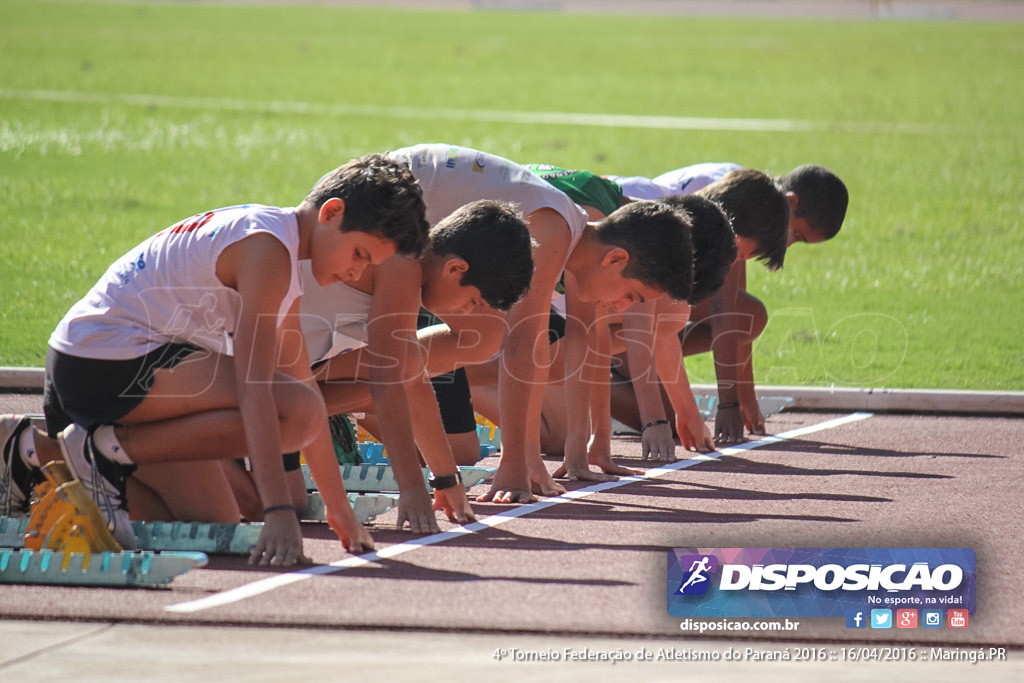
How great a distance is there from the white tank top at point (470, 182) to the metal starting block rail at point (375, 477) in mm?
1154

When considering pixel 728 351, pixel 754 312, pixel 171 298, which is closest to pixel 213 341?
pixel 171 298

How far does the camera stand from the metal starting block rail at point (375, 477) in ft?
22.2

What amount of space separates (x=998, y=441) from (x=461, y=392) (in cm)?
306

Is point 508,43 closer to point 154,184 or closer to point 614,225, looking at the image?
point 154,184

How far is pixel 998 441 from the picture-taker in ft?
27.3

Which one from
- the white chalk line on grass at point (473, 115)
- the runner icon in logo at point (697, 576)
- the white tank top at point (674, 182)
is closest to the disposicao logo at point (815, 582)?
the runner icon in logo at point (697, 576)

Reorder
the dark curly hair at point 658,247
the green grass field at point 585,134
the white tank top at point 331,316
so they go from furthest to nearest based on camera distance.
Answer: the green grass field at point 585,134
the dark curly hair at point 658,247
the white tank top at point 331,316

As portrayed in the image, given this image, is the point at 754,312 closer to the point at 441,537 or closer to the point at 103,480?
the point at 441,537

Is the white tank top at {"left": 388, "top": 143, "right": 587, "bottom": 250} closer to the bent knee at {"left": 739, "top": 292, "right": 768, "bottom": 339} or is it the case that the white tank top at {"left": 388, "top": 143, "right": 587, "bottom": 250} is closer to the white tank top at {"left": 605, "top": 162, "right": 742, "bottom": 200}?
the white tank top at {"left": 605, "top": 162, "right": 742, "bottom": 200}

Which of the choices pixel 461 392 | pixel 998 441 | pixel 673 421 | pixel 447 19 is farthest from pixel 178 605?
pixel 447 19

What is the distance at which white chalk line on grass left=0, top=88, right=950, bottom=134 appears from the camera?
25.8 m

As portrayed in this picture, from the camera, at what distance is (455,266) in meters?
5.89

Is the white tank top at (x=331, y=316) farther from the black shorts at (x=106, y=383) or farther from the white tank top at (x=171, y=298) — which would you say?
the black shorts at (x=106, y=383)

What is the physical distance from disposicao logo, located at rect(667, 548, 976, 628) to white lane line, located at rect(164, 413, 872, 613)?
1101 millimetres
